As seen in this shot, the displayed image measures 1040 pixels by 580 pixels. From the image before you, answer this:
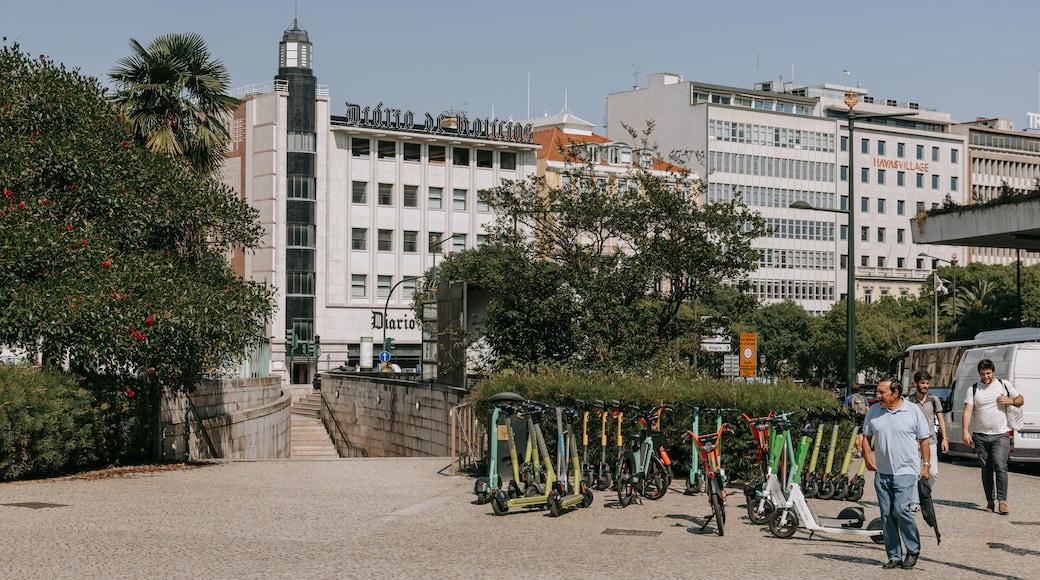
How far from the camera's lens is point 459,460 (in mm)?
24375

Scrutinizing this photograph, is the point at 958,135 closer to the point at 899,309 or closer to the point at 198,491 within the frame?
the point at 899,309

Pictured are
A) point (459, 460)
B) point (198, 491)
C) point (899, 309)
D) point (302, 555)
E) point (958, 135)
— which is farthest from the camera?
point (958, 135)

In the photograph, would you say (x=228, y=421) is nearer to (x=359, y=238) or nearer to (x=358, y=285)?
(x=358, y=285)

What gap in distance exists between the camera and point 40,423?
66.8 ft

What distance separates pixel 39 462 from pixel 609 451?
7974 millimetres

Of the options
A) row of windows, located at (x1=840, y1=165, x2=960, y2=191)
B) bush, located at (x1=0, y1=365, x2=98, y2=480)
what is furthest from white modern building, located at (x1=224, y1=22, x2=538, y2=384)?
bush, located at (x1=0, y1=365, x2=98, y2=480)

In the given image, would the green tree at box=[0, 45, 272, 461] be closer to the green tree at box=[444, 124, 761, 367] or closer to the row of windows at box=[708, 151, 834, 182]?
the green tree at box=[444, 124, 761, 367]

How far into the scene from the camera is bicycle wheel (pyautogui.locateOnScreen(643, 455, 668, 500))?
17.8 meters

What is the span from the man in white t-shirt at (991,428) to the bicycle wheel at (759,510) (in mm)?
3171

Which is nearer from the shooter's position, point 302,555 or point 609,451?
point 302,555

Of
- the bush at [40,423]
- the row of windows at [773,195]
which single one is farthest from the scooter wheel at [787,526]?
the row of windows at [773,195]

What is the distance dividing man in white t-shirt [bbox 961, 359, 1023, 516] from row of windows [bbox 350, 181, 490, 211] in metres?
77.1

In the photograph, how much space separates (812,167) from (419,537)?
112461mm

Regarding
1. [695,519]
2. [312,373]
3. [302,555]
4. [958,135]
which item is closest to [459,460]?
[695,519]
